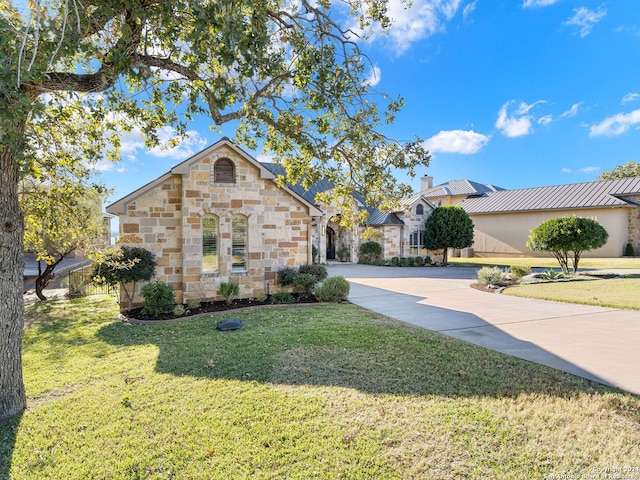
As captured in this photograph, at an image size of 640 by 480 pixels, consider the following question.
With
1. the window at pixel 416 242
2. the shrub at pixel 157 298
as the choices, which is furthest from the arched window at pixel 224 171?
the window at pixel 416 242

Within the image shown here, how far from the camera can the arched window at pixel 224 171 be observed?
35.9 ft

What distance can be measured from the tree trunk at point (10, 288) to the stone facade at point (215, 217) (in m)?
6.02

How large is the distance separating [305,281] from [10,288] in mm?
8051

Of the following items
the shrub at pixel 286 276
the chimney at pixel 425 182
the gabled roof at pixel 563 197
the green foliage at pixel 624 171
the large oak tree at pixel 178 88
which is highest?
the green foliage at pixel 624 171

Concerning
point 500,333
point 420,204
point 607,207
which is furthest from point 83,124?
point 607,207

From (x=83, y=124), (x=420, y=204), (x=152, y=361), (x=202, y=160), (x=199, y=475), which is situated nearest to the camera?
(x=199, y=475)

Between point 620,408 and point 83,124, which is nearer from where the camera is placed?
point 620,408

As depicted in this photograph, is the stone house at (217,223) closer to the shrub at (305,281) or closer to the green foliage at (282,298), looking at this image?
the green foliage at (282,298)

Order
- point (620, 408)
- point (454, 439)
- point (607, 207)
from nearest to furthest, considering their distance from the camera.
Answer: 1. point (454, 439)
2. point (620, 408)
3. point (607, 207)

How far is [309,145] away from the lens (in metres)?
5.86

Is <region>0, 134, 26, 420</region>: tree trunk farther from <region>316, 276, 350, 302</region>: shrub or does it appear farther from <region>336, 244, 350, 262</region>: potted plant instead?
<region>336, 244, 350, 262</region>: potted plant

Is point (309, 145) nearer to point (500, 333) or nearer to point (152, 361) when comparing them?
point (152, 361)

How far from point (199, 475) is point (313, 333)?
14.1ft

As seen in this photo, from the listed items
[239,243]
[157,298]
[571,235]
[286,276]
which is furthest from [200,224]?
[571,235]
